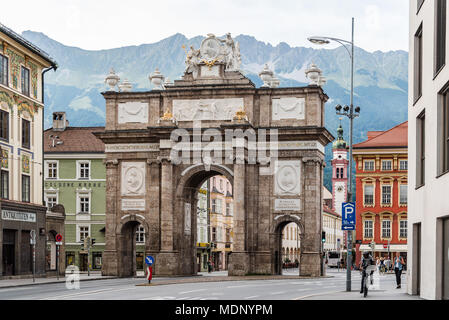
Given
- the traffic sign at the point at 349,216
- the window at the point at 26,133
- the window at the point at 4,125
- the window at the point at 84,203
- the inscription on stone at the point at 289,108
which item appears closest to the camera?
the traffic sign at the point at 349,216

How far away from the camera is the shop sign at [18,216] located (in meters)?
49.2

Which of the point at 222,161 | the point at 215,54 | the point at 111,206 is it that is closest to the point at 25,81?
the point at 111,206

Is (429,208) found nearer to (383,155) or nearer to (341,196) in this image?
(383,155)

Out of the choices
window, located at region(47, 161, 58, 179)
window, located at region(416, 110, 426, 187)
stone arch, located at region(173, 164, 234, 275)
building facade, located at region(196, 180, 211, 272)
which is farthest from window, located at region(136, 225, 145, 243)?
window, located at region(416, 110, 426, 187)

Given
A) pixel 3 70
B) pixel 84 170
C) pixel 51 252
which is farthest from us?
pixel 84 170

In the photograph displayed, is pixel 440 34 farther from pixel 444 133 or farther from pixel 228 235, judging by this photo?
pixel 228 235

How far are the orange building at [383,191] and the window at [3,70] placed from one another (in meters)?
51.5

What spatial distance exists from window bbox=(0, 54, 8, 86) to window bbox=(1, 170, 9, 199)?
547cm

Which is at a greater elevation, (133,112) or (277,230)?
(133,112)

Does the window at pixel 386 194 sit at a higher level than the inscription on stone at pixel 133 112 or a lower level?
lower

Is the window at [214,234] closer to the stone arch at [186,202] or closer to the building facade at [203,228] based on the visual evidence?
the building facade at [203,228]

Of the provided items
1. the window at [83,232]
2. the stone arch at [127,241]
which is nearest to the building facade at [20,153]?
the stone arch at [127,241]

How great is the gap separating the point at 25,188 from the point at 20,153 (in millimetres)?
2424

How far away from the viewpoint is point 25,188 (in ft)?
174
